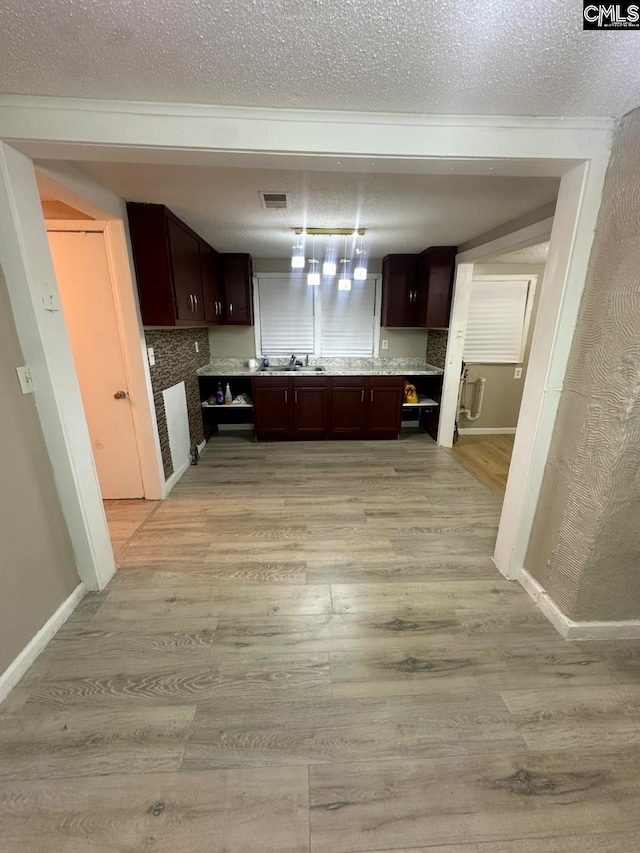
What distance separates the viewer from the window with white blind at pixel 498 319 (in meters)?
4.11

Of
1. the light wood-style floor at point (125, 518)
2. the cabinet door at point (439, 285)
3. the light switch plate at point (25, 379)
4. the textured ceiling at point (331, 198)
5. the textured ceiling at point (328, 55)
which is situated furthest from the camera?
the cabinet door at point (439, 285)

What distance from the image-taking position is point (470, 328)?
13.8 feet

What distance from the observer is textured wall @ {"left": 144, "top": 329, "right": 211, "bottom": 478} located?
2.82m

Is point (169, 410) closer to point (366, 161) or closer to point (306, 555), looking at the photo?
point (306, 555)

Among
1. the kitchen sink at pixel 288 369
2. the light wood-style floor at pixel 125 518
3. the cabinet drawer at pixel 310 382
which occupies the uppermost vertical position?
the kitchen sink at pixel 288 369

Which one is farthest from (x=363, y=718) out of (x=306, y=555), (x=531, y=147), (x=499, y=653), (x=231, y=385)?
(x=231, y=385)

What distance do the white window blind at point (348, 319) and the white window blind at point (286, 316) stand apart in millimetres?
206

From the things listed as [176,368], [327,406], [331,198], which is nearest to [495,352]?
[327,406]

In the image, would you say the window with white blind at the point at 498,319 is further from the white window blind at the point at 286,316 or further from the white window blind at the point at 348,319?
the white window blind at the point at 286,316

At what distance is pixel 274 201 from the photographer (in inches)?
88.4

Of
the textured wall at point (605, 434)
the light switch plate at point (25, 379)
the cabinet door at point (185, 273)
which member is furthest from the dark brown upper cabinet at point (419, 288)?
the light switch plate at point (25, 379)

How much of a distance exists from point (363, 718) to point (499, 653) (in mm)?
719

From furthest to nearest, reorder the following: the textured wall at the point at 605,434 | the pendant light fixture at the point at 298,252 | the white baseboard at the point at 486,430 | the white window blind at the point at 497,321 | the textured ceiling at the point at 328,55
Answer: the white baseboard at the point at 486,430
the white window blind at the point at 497,321
the pendant light fixture at the point at 298,252
the textured wall at the point at 605,434
the textured ceiling at the point at 328,55

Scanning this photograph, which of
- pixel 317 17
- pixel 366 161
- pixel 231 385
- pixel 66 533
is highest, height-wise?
pixel 317 17
